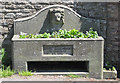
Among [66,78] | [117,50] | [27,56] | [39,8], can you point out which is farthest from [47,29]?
[117,50]

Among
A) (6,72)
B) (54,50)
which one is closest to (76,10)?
(54,50)

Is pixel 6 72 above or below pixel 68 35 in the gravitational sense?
below

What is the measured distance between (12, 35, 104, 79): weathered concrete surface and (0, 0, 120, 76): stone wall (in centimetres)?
86

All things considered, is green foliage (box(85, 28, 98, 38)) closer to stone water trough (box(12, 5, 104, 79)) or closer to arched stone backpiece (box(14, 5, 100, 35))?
stone water trough (box(12, 5, 104, 79))

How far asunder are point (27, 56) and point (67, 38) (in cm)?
102

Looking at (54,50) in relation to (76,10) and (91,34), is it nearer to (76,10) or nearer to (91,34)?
(91,34)

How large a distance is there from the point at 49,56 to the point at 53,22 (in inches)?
38.2

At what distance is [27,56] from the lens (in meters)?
5.79

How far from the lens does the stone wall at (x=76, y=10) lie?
256 inches

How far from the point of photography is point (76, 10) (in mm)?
6633

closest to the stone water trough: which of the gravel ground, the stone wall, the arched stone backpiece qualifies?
the arched stone backpiece

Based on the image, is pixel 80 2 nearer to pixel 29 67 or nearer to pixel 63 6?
pixel 63 6

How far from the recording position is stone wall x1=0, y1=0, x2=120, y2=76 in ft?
21.4

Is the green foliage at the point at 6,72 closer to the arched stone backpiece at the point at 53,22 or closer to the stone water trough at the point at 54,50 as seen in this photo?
the stone water trough at the point at 54,50
